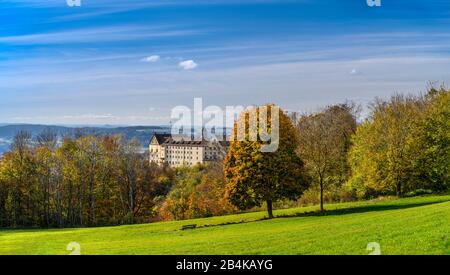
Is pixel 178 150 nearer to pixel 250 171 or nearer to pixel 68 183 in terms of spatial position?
pixel 68 183

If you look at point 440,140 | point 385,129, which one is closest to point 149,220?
point 385,129

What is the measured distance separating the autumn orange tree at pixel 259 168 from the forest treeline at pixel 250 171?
0.07 m

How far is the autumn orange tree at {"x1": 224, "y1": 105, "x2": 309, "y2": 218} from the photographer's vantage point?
35062 millimetres

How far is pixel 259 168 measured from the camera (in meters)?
35.3

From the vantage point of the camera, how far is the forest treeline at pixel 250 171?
36.0 meters

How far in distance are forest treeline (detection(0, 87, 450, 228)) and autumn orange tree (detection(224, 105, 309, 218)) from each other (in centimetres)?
7

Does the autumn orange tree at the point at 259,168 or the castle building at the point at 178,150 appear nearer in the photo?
the autumn orange tree at the point at 259,168

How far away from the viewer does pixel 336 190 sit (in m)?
50.4

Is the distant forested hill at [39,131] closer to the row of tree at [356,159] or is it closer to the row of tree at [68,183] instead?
the row of tree at [68,183]

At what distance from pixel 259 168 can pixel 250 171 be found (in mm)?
678

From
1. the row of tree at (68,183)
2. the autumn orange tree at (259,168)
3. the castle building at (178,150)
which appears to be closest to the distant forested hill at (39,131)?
the row of tree at (68,183)

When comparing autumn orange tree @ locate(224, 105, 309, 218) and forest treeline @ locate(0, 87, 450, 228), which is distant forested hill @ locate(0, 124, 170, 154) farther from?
autumn orange tree @ locate(224, 105, 309, 218)

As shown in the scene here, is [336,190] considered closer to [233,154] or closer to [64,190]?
[233,154]
